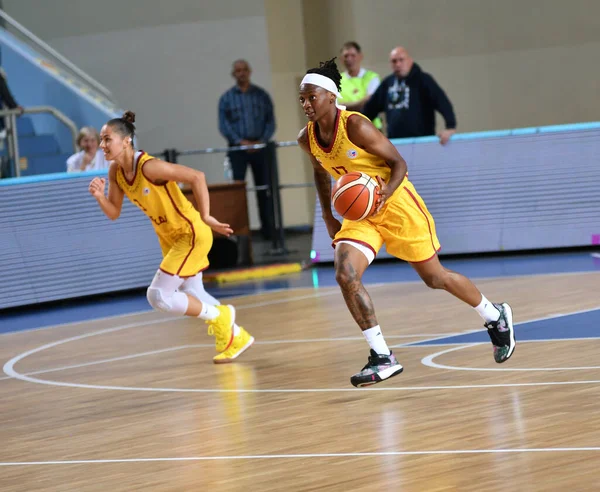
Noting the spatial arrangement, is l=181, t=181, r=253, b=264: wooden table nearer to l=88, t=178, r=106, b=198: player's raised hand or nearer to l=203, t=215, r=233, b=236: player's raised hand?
l=88, t=178, r=106, b=198: player's raised hand

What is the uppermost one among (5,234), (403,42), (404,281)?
(403,42)

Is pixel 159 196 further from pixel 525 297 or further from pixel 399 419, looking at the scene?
pixel 525 297

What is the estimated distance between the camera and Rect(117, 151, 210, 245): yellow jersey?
7.45 meters

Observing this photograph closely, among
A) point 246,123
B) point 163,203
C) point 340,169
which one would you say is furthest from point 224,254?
point 340,169

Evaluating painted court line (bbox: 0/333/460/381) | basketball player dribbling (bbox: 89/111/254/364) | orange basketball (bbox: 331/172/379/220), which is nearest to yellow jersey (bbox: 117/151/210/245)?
basketball player dribbling (bbox: 89/111/254/364)

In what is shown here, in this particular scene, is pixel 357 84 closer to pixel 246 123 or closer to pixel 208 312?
pixel 246 123

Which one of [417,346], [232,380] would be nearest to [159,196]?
[232,380]

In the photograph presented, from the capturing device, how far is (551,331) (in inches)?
296

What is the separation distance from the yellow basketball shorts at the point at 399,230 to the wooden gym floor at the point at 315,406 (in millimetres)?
733

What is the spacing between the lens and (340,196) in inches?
242

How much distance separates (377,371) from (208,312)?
180 cm

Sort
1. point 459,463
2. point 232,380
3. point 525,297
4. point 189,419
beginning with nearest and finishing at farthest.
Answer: point 459,463 < point 189,419 < point 232,380 < point 525,297

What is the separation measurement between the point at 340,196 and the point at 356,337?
2.11m

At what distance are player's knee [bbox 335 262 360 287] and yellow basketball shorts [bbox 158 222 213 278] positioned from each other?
160 cm
